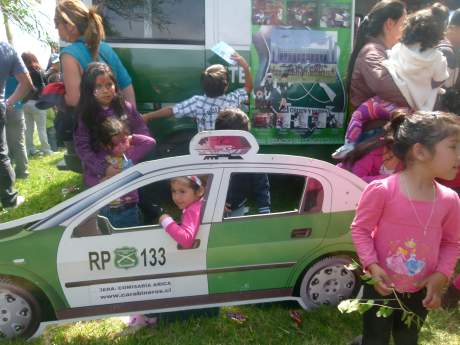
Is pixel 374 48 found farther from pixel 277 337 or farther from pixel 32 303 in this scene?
pixel 32 303

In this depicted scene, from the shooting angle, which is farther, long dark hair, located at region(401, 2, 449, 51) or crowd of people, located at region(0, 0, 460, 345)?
long dark hair, located at region(401, 2, 449, 51)

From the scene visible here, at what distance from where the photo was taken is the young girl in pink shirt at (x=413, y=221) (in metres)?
1.91

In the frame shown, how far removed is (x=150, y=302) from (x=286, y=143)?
2309mm

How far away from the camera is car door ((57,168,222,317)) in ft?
8.03

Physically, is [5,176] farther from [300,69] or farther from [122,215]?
[300,69]

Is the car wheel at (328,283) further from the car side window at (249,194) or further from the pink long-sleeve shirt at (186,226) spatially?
the pink long-sleeve shirt at (186,226)

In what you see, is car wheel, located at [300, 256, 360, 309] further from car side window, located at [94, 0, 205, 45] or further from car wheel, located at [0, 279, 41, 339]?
car side window, located at [94, 0, 205, 45]

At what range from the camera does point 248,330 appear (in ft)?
9.12

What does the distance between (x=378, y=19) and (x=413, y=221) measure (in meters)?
1.89

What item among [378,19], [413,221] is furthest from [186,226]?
[378,19]

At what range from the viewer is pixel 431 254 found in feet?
6.57

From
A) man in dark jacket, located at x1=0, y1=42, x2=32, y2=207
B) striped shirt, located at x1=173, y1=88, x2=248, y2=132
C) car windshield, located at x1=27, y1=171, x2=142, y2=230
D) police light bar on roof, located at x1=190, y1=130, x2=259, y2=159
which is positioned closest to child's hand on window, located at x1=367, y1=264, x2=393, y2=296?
police light bar on roof, located at x1=190, y1=130, x2=259, y2=159

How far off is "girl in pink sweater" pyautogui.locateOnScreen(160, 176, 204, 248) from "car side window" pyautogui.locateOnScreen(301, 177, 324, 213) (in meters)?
0.61

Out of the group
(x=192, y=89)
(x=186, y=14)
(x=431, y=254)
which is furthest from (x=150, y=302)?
(x=186, y=14)
